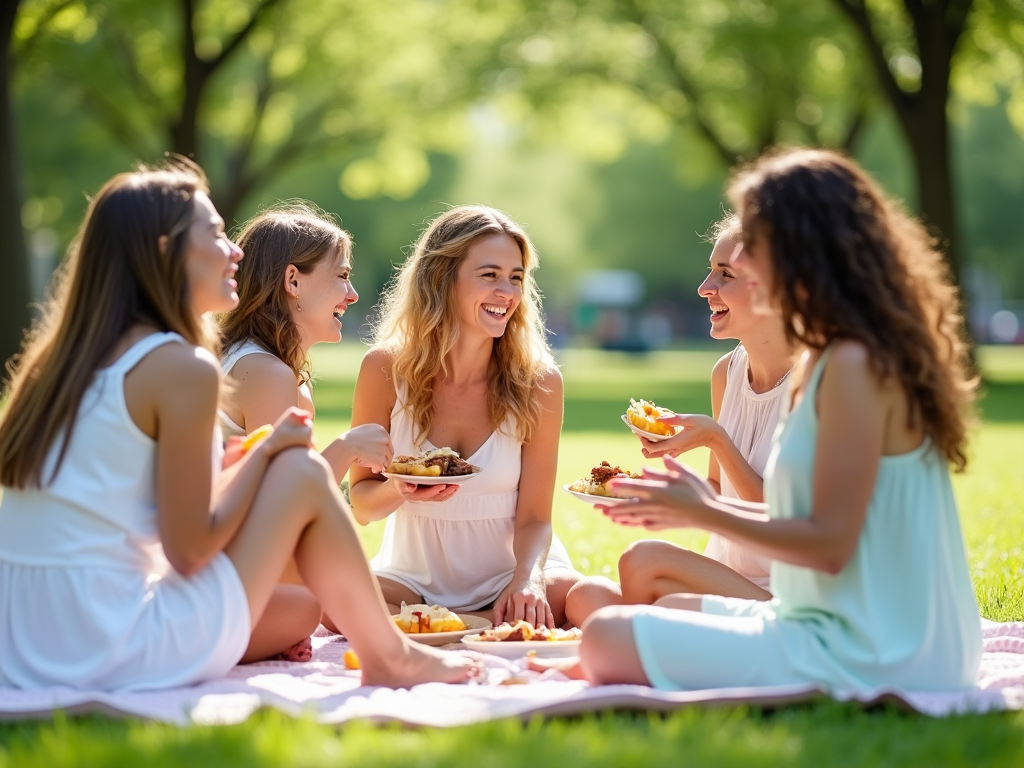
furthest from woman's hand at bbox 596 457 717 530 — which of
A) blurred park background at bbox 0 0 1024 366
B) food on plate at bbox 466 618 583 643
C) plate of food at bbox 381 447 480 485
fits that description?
blurred park background at bbox 0 0 1024 366

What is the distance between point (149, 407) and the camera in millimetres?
4039

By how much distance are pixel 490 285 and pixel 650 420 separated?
105 centimetres

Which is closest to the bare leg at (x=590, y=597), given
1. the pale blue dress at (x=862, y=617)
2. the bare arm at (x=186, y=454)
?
the pale blue dress at (x=862, y=617)

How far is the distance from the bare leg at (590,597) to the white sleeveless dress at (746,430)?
1.49 feet

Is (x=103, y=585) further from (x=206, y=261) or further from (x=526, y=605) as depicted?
(x=526, y=605)

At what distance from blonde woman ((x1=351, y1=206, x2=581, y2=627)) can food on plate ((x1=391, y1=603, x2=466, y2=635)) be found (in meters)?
0.44

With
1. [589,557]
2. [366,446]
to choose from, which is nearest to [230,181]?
[589,557]

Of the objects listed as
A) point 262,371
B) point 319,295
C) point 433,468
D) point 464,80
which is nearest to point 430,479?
point 433,468

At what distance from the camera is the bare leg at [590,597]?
5398 millimetres

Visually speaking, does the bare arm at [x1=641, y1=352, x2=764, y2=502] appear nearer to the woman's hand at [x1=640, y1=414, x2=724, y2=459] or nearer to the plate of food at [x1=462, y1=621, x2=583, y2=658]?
the woman's hand at [x1=640, y1=414, x2=724, y2=459]

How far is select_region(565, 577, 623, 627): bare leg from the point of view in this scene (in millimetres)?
5398

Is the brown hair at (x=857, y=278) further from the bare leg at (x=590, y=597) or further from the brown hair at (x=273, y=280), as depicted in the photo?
the brown hair at (x=273, y=280)

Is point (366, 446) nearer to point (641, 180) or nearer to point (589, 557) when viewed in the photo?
point (589, 557)

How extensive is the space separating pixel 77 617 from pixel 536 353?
2.73m
